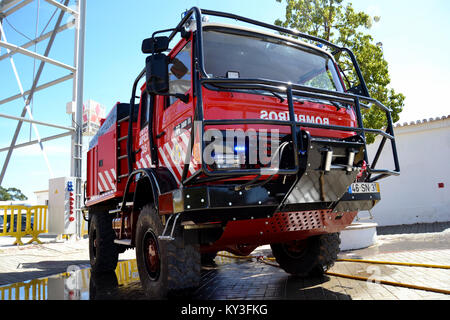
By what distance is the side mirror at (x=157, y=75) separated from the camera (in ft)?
10.1

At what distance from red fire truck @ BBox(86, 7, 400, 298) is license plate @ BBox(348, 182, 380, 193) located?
0.01 m

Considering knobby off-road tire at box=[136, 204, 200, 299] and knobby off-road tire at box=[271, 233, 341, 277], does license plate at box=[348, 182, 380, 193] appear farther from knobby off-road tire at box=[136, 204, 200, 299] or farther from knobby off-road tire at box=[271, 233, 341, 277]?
knobby off-road tire at box=[136, 204, 200, 299]

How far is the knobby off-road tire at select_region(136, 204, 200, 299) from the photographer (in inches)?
126

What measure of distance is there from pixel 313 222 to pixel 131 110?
3006 millimetres

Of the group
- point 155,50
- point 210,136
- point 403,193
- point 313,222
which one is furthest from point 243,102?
point 403,193

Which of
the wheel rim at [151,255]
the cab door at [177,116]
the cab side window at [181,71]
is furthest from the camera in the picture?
the wheel rim at [151,255]

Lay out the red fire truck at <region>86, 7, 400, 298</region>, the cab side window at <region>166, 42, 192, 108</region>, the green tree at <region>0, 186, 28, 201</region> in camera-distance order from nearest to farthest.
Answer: the red fire truck at <region>86, 7, 400, 298</region>, the cab side window at <region>166, 42, 192, 108</region>, the green tree at <region>0, 186, 28, 201</region>

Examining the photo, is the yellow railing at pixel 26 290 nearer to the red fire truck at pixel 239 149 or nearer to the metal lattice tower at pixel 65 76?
the red fire truck at pixel 239 149

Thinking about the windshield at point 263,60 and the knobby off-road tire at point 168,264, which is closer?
the knobby off-road tire at point 168,264

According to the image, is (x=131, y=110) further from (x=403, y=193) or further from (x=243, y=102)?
(x=403, y=193)

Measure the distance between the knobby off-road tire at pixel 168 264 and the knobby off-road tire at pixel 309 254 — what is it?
1910 mm

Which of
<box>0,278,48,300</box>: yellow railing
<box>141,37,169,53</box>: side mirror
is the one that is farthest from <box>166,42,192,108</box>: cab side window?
<box>0,278,48,300</box>: yellow railing

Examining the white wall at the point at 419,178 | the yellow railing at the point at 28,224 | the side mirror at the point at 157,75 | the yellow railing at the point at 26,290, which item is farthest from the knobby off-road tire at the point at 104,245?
the white wall at the point at 419,178

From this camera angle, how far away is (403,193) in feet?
41.6
